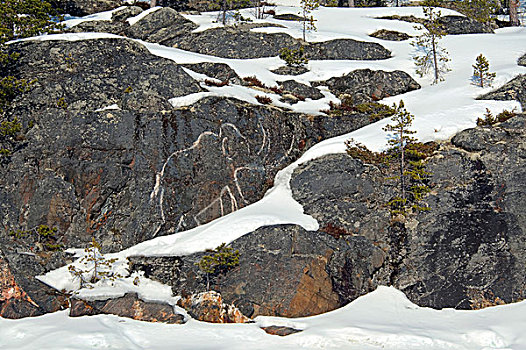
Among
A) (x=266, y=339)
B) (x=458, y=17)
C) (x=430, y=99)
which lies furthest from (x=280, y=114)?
(x=458, y=17)

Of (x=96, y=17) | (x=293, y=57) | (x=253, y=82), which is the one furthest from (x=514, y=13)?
(x=96, y=17)

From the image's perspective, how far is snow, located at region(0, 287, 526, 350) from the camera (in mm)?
9845

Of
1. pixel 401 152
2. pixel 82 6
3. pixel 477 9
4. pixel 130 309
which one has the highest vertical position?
pixel 82 6

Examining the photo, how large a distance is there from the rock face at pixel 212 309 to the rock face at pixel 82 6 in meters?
29.9

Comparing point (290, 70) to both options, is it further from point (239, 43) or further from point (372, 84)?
point (372, 84)

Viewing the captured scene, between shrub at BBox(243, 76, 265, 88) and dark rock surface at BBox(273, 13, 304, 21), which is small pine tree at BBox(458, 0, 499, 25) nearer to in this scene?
dark rock surface at BBox(273, 13, 304, 21)

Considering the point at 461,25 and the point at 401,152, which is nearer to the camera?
the point at 401,152

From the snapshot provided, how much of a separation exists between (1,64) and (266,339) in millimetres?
18298

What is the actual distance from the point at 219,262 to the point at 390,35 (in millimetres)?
24198

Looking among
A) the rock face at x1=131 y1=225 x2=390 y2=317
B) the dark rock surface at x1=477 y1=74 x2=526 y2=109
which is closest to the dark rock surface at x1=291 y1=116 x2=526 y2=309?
the rock face at x1=131 y1=225 x2=390 y2=317

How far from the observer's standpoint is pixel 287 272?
13875mm

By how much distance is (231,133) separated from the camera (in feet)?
61.6

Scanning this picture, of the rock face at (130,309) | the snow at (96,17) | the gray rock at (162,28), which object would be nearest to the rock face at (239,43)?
the gray rock at (162,28)

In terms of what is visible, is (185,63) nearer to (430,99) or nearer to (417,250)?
(430,99)
